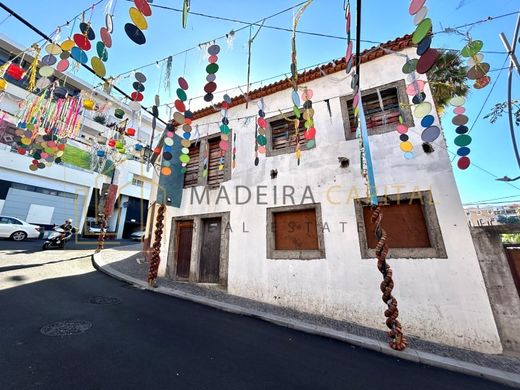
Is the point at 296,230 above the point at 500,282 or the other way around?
above

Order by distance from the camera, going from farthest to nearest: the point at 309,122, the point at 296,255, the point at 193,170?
the point at 193,170, the point at 296,255, the point at 309,122

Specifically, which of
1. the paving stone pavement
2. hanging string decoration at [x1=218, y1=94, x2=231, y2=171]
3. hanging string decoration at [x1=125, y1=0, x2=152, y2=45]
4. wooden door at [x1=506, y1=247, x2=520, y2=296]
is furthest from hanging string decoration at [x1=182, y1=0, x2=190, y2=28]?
wooden door at [x1=506, y1=247, x2=520, y2=296]

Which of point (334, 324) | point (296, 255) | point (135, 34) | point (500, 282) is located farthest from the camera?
point (296, 255)

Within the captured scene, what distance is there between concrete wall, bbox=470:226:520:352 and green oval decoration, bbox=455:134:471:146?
5.93 feet

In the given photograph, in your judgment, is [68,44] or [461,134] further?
[461,134]

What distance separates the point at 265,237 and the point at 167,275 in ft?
14.1

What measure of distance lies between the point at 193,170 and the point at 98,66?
546 cm

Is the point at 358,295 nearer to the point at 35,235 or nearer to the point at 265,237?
the point at 265,237

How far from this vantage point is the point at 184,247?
8102 millimetres

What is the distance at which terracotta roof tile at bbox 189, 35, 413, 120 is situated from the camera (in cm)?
596

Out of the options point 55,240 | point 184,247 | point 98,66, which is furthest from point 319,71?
point 55,240

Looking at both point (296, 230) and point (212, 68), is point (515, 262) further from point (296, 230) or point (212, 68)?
point (212, 68)

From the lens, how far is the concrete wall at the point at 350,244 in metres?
4.34

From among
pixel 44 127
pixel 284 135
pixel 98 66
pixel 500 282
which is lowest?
pixel 500 282
